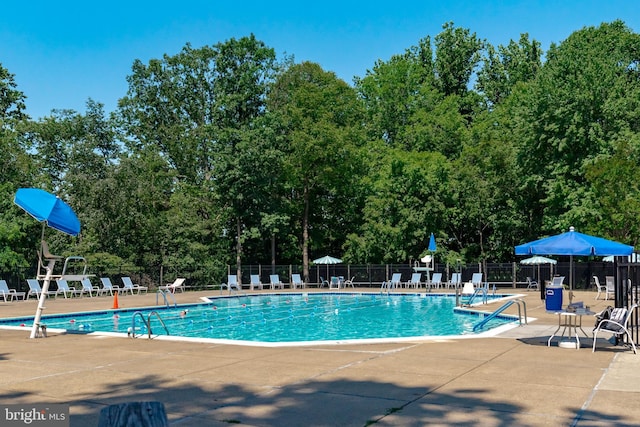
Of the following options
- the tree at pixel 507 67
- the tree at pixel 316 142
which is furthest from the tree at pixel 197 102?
the tree at pixel 507 67

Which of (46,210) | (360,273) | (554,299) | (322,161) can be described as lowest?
(360,273)

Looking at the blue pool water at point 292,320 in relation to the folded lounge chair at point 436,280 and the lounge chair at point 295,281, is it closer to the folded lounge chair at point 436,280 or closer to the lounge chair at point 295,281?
the folded lounge chair at point 436,280

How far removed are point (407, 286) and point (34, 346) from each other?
26602 millimetres

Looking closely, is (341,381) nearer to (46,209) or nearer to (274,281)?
(46,209)

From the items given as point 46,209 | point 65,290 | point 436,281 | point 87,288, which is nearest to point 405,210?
point 436,281

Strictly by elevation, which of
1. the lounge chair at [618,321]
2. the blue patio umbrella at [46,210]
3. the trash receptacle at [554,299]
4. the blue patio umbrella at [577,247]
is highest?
the blue patio umbrella at [46,210]

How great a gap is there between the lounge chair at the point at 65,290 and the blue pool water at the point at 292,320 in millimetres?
6542

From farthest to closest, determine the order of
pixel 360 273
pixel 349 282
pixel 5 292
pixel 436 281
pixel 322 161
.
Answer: pixel 322 161, pixel 360 273, pixel 349 282, pixel 436 281, pixel 5 292

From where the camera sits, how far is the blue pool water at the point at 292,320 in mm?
17173

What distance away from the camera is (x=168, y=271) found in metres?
36.0

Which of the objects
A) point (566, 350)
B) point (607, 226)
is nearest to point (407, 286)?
point (607, 226)

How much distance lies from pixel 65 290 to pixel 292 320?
41.2 feet

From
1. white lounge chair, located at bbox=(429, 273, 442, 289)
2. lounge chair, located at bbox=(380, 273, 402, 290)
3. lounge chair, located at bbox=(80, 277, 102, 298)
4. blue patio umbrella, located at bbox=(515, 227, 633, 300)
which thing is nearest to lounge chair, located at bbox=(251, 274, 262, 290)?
lounge chair, located at bbox=(380, 273, 402, 290)

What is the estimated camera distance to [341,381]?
8039 mm
